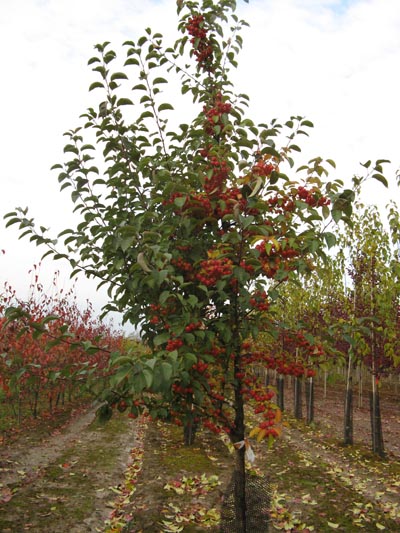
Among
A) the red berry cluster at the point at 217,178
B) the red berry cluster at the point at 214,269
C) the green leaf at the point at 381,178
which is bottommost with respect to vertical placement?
the red berry cluster at the point at 214,269

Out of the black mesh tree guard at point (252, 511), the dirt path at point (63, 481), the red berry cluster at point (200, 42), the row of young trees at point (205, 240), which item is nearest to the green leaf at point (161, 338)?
the row of young trees at point (205, 240)

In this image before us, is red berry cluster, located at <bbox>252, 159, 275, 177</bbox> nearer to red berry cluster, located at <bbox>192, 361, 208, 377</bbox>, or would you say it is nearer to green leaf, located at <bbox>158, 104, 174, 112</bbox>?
green leaf, located at <bbox>158, 104, 174, 112</bbox>

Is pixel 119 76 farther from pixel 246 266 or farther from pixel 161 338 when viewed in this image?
pixel 161 338

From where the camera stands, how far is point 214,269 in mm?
3416

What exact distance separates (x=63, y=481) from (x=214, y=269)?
6.39m

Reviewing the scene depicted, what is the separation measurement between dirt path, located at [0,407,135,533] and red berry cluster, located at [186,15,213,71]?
20.6ft

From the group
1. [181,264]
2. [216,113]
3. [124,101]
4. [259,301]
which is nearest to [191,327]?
[181,264]

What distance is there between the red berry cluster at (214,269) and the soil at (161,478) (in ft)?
13.3

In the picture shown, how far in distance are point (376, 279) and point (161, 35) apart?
383 inches

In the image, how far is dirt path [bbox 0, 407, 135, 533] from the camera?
5957 mm

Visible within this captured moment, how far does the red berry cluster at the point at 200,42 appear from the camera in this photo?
16.3 feet

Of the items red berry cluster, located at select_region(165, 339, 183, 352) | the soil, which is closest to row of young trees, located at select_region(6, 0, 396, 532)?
red berry cluster, located at select_region(165, 339, 183, 352)

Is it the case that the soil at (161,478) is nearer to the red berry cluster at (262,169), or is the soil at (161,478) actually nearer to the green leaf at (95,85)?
the red berry cluster at (262,169)

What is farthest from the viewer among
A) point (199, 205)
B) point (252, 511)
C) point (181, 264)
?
point (252, 511)
